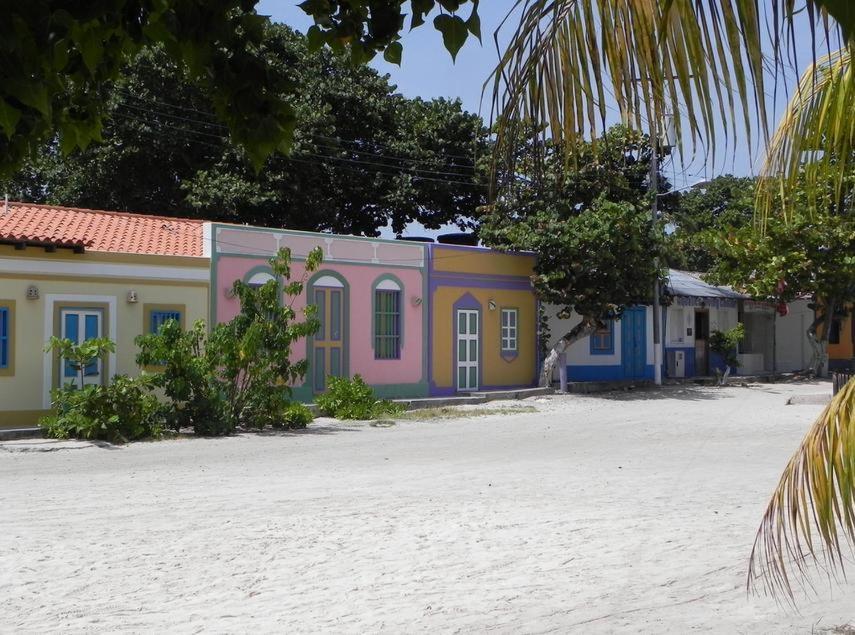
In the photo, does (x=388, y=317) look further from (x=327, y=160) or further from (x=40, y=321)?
(x=327, y=160)

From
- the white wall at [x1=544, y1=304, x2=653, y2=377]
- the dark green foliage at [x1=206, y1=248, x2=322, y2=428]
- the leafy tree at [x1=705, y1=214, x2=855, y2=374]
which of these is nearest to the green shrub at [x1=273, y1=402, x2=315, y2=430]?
the dark green foliage at [x1=206, y1=248, x2=322, y2=428]

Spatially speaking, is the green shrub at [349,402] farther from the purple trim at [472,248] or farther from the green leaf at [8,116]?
the green leaf at [8,116]

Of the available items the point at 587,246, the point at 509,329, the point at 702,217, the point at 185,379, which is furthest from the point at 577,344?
the point at 185,379

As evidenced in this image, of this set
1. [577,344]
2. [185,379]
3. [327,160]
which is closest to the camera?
[185,379]

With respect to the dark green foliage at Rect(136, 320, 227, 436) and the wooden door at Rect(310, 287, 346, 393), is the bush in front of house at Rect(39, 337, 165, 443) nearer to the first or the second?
the dark green foliage at Rect(136, 320, 227, 436)

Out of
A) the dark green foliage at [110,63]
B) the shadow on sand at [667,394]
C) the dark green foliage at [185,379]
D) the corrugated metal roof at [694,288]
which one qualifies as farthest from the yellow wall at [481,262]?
the dark green foliage at [110,63]

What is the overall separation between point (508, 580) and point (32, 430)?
12.2m

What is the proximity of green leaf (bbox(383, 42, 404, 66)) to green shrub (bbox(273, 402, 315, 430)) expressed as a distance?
1535 centimetres

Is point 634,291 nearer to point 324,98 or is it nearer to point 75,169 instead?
point 324,98

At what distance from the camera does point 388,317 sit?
77.7ft

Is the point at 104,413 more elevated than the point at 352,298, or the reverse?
the point at 352,298

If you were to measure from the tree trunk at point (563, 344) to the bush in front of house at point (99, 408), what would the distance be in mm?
12383

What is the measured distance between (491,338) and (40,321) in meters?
12.1

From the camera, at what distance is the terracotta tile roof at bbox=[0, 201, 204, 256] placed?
17688 mm
